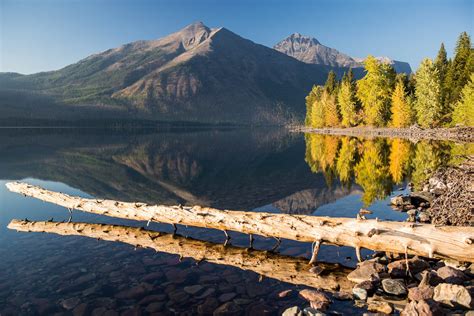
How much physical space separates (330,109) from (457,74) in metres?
43.0

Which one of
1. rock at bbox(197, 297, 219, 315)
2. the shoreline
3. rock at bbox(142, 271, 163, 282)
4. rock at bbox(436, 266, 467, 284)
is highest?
the shoreline

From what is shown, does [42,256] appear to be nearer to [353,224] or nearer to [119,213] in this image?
[119,213]

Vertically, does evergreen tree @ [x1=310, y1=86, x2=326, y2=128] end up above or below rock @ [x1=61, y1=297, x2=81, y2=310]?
above

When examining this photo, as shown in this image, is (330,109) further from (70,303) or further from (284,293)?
(70,303)

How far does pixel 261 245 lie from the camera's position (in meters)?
16.6

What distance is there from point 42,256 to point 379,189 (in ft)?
85.5

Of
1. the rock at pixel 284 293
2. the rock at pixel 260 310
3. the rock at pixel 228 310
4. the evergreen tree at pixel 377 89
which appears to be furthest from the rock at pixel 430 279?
the evergreen tree at pixel 377 89

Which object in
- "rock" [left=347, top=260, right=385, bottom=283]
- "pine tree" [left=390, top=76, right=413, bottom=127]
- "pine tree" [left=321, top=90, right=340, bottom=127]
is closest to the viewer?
"rock" [left=347, top=260, right=385, bottom=283]

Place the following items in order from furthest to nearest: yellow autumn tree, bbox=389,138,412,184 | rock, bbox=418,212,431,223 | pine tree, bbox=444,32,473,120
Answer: pine tree, bbox=444,32,473,120, yellow autumn tree, bbox=389,138,412,184, rock, bbox=418,212,431,223

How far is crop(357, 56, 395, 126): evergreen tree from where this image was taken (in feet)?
317

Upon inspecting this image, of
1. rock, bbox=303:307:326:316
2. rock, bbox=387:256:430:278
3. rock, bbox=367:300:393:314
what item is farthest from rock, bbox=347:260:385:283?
rock, bbox=303:307:326:316

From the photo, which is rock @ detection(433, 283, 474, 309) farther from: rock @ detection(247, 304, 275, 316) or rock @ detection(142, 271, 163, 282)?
rock @ detection(142, 271, 163, 282)

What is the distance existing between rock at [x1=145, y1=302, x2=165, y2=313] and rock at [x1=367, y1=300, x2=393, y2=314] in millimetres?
6666

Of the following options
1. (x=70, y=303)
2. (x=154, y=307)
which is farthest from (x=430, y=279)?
(x=70, y=303)
